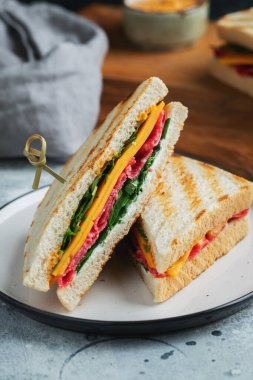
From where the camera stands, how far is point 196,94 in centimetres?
370

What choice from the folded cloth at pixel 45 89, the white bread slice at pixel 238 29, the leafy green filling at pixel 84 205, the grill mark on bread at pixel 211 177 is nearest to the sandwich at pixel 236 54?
the white bread slice at pixel 238 29

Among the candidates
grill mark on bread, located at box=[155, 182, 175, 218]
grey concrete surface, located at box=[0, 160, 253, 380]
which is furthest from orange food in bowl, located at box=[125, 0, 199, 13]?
grey concrete surface, located at box=[0, 160, 253, 380]

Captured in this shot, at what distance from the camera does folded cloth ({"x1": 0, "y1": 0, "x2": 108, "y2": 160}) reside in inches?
127

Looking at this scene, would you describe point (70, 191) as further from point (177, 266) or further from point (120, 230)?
point (177, 266)

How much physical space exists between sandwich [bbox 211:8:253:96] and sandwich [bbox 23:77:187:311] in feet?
4.84

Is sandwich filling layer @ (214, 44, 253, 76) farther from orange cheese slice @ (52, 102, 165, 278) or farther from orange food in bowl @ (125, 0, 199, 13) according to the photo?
orange cheese slice @ (52, 102, 165, 278)

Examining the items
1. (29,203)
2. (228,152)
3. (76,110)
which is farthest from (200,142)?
(29,203)

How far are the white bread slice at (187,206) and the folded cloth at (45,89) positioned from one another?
2.86 ft

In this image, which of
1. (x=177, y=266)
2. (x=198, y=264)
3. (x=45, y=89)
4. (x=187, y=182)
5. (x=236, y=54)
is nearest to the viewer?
(x=177, y=266)

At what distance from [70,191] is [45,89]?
4.10 feet

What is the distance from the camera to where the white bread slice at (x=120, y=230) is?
2.10 meters

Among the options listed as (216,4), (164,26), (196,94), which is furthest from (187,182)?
(216,4)

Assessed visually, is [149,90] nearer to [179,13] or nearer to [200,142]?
[200,142]

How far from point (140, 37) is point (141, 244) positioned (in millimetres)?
2247
